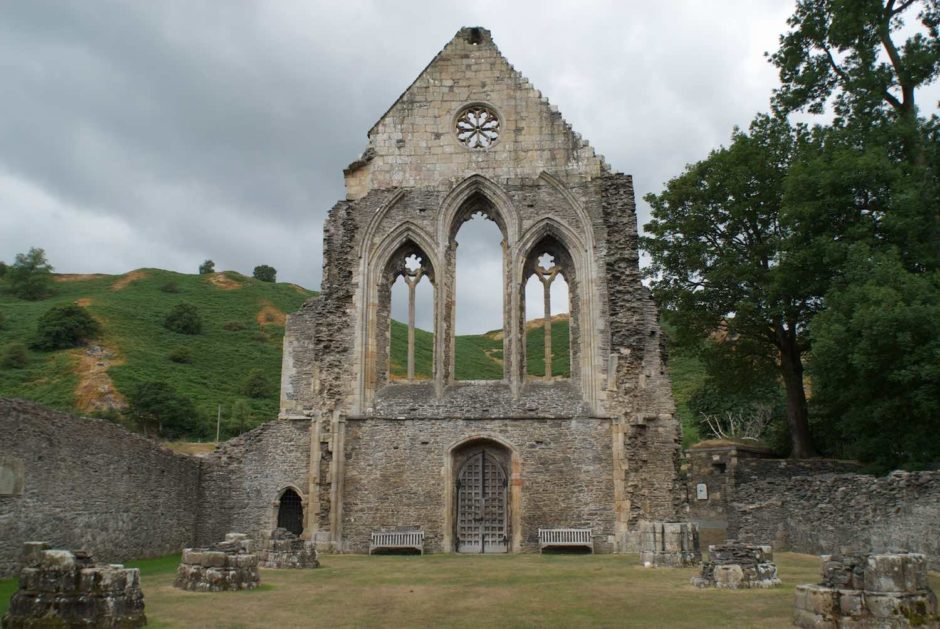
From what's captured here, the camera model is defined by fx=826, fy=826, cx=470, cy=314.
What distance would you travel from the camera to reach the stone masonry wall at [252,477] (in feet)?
61.8

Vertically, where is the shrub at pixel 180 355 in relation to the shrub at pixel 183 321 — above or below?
below

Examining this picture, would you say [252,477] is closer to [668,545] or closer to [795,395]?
[668,545]

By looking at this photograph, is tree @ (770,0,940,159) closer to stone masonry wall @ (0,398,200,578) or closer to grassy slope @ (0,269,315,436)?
stone masonry wall @ (0,398,200,578)

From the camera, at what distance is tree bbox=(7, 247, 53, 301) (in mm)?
65938

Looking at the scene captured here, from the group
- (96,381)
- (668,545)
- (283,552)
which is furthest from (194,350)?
(668,545)

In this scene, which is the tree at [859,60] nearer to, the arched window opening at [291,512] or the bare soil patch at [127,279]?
the arched window opening at [291,512]

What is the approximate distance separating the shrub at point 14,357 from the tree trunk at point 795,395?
129 feet

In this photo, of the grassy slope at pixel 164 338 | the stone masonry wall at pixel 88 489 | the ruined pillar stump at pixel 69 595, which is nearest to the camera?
the ruined pillar stump at pixel 69 595

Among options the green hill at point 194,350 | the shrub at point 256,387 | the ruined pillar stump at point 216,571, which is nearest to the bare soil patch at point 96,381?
the green hill at point 194,350

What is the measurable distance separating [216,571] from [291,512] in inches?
381

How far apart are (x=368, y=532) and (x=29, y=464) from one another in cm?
740

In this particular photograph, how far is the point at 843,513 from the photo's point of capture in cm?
1446

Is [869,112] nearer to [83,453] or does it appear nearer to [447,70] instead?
[447,70]

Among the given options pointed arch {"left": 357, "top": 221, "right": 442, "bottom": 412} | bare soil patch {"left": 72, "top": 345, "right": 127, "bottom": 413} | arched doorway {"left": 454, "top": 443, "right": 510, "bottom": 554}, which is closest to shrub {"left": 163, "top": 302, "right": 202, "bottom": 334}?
Answer: bare soil patch {"left": 72, "top": 345, "right": 127, "bottom": 413}
